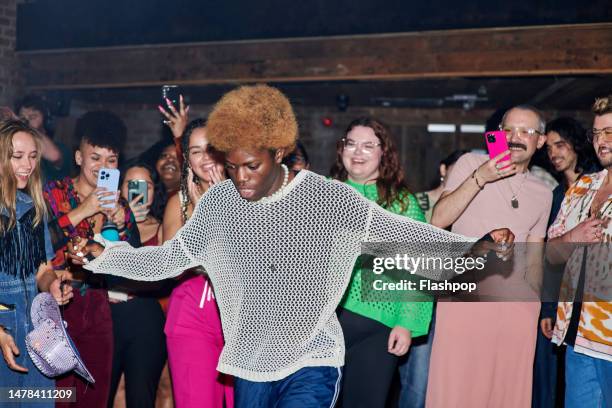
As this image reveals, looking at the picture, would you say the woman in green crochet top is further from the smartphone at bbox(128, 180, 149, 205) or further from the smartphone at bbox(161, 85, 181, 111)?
the smartphone at bbox(128, 180, 149, 205)

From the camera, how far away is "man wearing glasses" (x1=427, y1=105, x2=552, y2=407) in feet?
13.1

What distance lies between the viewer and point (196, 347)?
3.75 m

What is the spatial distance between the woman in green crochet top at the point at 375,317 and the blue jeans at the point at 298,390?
843mm

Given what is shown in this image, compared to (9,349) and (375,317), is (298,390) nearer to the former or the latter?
(375,317)

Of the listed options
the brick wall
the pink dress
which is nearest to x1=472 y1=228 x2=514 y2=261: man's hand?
the pink dress

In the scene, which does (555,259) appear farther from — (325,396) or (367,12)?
(367,12)

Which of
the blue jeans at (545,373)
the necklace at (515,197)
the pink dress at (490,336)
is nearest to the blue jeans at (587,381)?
the pink dress at (490,336)

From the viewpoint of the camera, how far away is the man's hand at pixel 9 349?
3338 mm

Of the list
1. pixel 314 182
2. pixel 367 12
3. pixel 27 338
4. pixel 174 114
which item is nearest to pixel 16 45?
pixel 367 12

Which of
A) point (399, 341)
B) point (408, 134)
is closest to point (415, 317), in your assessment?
point (399, 341)

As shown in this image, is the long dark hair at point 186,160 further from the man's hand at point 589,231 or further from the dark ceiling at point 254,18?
the dark ceiling at point 254,18

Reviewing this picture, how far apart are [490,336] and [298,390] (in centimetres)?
148

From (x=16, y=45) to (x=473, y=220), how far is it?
662 cm

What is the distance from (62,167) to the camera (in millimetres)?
6238
